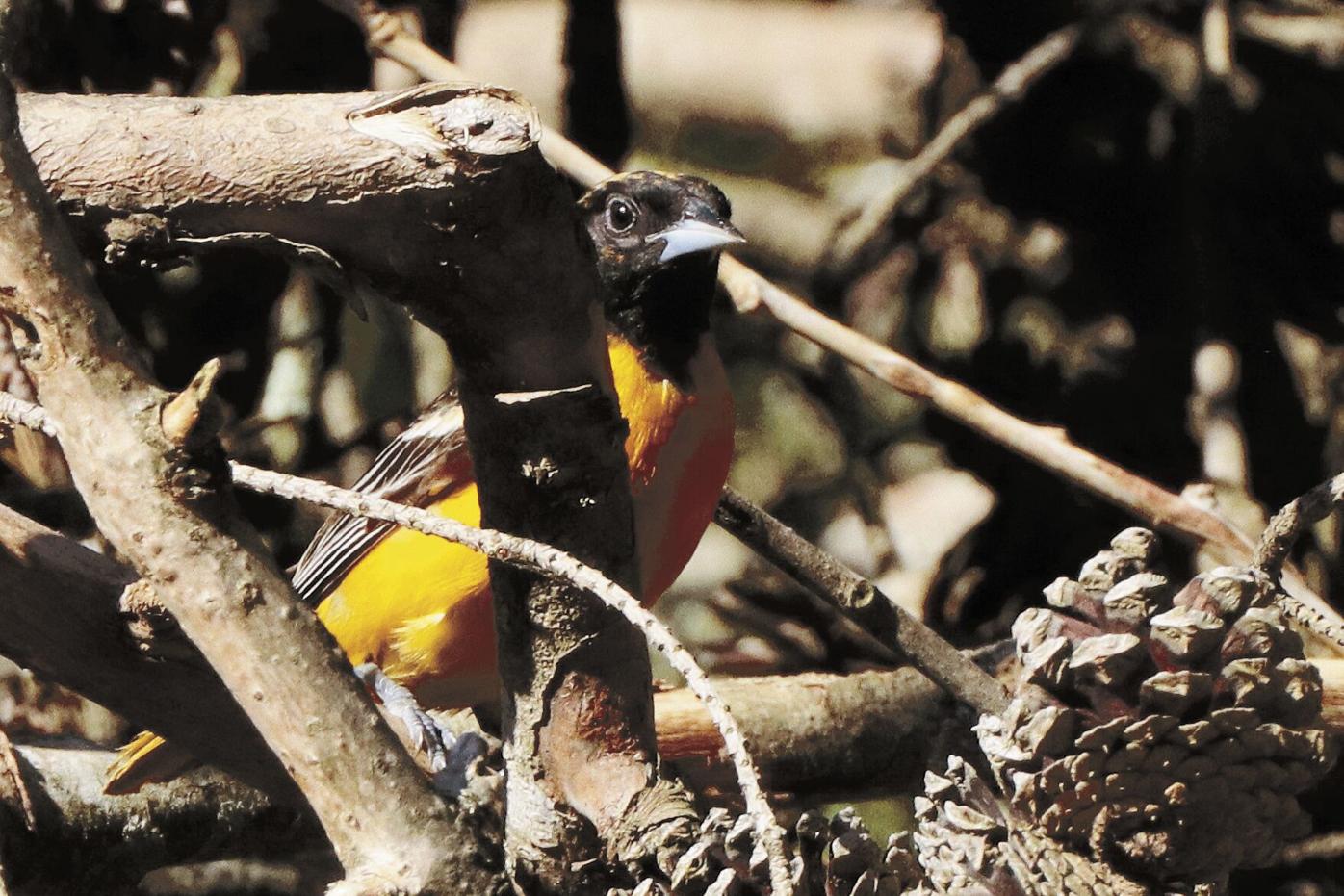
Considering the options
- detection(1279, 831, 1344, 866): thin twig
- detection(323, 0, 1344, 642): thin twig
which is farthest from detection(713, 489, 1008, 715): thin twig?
detection(1279, 831, 1344, 866): thin twig

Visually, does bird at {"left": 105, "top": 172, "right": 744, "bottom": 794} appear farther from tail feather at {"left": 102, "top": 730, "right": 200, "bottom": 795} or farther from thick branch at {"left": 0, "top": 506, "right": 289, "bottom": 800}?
thick branch at {"left": 0, "top": 506, "right": 289, "bottom": 800}

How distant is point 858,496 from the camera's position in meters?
4.72

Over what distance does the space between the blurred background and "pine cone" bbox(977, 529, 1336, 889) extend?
2.21 metres

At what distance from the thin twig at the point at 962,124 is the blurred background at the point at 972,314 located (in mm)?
58

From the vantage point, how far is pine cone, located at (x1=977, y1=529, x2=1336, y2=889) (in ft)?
5.83

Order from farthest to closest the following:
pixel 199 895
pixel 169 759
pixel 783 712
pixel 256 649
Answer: pixel 199 895 → pixel 783 712 → pixel 169 759 → pixel 256 649

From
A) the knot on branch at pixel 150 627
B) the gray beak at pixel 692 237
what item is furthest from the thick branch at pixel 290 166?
the gray beak at pixel 692 237

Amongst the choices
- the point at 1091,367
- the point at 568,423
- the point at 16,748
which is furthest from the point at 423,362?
the point at 568,423

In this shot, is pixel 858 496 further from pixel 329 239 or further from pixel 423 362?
pixel 329 239

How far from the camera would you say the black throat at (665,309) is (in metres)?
3.41

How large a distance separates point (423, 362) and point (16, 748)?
7.08 feet

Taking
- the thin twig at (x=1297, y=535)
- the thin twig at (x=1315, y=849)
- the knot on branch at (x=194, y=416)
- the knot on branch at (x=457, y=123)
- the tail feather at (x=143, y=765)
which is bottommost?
the thin twig at (x=1315, y=849)

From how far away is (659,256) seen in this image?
340cm

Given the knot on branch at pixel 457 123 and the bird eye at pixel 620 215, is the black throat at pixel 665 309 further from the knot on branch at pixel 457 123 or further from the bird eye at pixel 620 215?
the knot on branch at pixel 457 123
